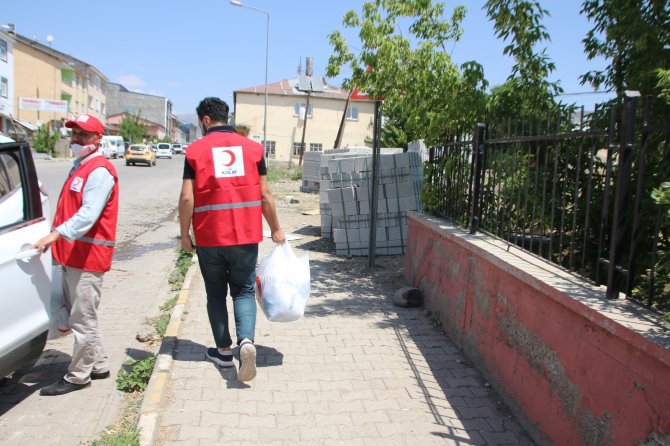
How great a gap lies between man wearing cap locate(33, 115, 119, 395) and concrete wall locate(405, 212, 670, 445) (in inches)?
109

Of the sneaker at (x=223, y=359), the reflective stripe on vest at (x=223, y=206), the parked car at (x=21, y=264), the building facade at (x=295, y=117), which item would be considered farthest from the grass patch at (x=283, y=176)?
the parked car at (x=21, y=264)

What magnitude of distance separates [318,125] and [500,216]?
45201mm

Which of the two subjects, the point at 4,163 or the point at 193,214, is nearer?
the point at 4,163

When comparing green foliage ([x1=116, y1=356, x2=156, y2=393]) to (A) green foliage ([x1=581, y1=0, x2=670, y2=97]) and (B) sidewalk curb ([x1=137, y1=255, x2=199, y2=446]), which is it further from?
(A) green foliage ([x1=581, y1=0, x2=670, y2=97])

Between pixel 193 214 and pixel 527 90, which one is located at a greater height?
pixel 527 90

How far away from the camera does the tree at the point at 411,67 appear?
6.20 m

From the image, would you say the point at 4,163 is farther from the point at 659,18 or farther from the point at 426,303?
the point at 659,18

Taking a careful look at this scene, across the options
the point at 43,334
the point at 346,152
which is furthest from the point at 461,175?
the point at 346,152

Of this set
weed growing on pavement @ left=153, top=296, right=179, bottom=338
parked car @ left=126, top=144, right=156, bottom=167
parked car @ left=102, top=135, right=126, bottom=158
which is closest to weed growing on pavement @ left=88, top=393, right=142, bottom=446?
weed growing on pavement @ left=153, top=296, right=179, bottom=338

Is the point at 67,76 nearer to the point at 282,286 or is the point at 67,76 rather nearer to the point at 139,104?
the point at 139,104

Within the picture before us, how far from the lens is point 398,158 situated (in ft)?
26.5

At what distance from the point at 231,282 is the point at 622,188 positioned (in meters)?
2.61

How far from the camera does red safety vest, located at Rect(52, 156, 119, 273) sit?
3654 millimetres

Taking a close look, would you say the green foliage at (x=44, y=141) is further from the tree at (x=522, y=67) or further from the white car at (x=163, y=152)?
the tree at (x=522, y=67)
